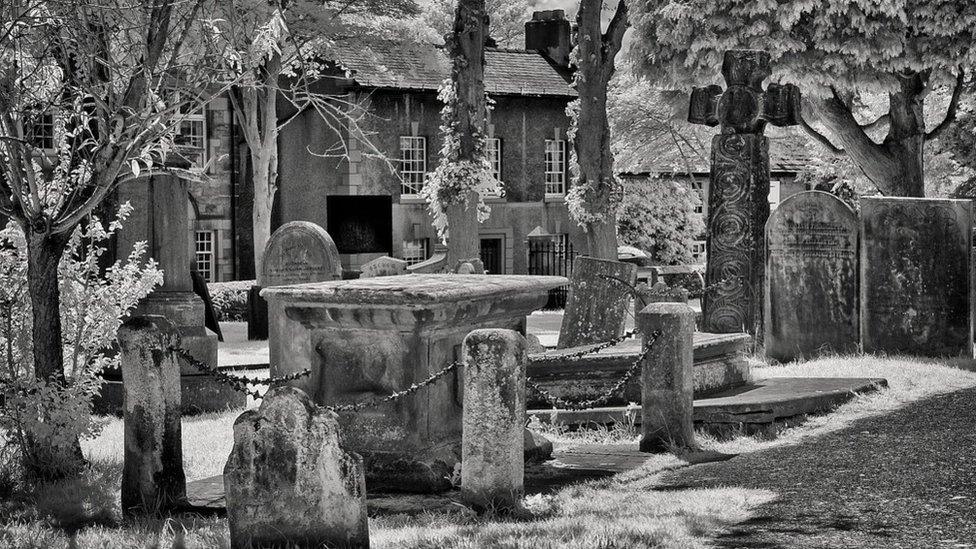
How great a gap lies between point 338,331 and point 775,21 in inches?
645

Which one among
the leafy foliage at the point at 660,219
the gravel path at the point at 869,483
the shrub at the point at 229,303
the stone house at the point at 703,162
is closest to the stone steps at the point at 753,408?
the gravel path at the point at 869,483

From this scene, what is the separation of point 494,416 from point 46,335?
12.4 feet

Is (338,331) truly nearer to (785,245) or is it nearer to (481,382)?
(481,382)

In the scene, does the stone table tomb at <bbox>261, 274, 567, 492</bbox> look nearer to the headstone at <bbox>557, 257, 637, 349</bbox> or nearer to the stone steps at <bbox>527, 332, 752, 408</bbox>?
the stone steps at <bbox>527, 332, 752, 408</bbox>

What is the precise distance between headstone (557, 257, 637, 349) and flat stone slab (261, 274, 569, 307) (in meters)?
5.72

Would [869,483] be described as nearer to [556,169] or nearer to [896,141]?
[896,141]

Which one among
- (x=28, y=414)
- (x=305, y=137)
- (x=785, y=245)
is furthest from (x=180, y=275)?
(x=305, y=137)

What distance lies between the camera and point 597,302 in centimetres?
1605

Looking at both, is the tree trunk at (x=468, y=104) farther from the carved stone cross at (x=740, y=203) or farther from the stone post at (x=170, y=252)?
the stone post at (x=170, y=252)

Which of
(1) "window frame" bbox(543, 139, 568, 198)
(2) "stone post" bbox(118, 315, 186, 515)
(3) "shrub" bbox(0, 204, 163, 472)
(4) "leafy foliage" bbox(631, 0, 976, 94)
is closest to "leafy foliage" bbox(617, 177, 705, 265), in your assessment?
(1) "window frame" bbox(543, 139, 568, 198)

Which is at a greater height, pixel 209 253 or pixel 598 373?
pixel 209 253

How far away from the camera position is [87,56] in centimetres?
955

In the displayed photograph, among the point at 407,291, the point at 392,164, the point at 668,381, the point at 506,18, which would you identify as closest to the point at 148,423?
the point at 407,291

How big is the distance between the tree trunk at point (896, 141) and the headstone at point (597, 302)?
40.2 ft
